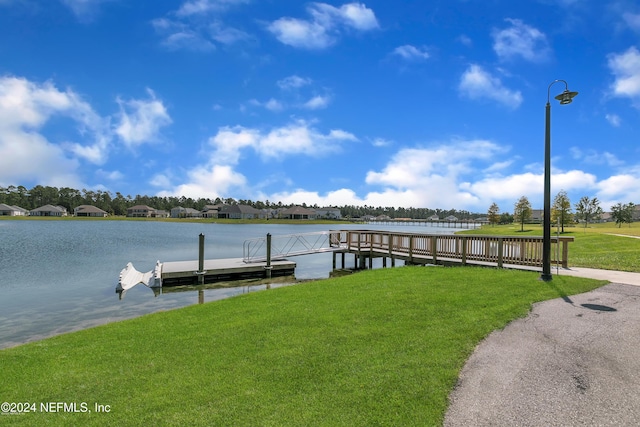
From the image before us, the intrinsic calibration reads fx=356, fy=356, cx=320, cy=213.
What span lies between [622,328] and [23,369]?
33.6 ft

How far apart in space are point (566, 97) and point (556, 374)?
8.56 m

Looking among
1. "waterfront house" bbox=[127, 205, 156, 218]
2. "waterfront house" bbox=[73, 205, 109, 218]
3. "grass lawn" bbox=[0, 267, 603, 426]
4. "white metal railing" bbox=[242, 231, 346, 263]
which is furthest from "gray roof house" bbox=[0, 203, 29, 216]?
"grass lawn" bbox=[0, 267, 603, 426]

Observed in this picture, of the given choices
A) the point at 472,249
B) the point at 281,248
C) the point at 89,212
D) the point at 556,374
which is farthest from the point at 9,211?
the point at 556,374

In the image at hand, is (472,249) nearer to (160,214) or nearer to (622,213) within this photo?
(622,213)

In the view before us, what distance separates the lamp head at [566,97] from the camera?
395 inches

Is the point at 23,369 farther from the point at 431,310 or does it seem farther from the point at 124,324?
the point at 431,310

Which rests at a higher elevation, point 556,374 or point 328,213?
point 328,213

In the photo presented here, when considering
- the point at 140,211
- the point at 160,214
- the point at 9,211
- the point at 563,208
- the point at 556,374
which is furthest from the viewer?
the point at 160,214

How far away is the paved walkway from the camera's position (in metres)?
3.88

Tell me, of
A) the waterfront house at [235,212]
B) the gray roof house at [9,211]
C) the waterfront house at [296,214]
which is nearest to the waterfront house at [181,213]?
the waterfront house at [235,212]

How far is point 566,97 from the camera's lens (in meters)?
10.1

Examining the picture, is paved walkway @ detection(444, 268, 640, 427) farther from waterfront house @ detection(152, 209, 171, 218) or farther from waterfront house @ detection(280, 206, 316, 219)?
waterfront house @ detection(152, 209, 171, 218)

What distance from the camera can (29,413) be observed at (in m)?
4.38

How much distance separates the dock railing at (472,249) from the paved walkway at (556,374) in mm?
5871
